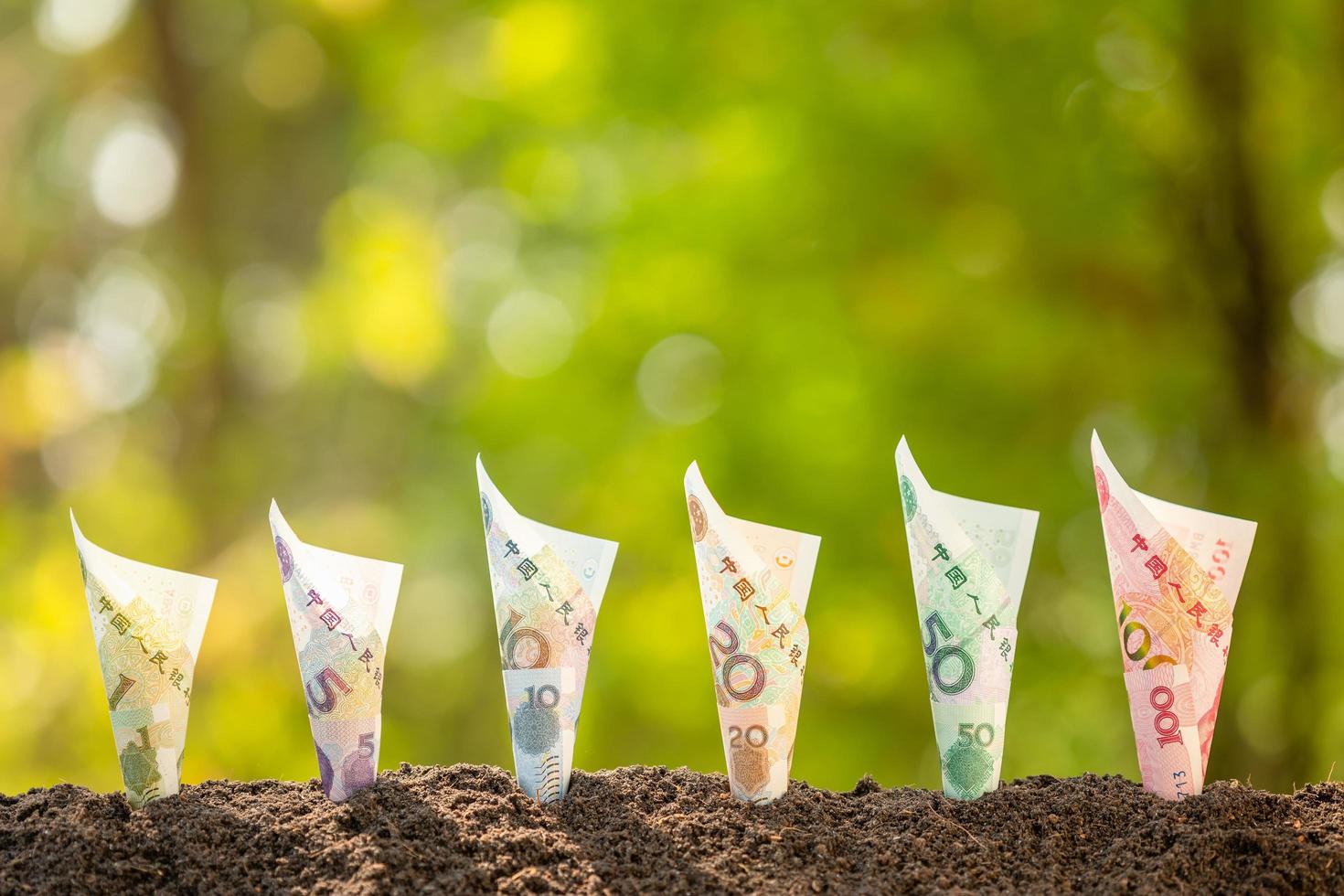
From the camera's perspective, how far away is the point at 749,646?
1.28 m

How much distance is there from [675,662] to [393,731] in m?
1.48

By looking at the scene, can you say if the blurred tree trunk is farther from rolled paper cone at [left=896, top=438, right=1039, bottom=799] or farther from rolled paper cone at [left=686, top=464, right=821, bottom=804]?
rolled paper cone at [left=686, top=464, right=821, bottom=804]

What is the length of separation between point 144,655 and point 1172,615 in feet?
4.10

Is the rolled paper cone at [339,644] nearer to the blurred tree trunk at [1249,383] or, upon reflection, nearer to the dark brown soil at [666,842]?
the dark brown soil at [666,842]

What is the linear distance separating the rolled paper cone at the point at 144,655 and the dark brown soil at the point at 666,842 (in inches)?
1.9

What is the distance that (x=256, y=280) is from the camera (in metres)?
5.83

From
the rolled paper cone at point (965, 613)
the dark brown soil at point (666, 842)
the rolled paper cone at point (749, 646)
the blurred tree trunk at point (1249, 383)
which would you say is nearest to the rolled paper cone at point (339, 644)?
the dark brown soil at point (666, 842)

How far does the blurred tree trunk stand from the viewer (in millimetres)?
3320

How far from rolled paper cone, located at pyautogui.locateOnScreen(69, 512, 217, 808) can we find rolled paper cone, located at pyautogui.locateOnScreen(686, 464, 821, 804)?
2.06 ft

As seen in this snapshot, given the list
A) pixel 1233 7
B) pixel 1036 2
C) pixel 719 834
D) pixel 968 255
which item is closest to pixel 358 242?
pixel 968 255

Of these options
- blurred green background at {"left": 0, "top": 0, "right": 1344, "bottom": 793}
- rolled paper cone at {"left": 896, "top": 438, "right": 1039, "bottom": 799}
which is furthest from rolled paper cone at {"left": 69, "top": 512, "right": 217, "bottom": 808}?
blurred green background at {"left": 0, "top": 0, "right": 1344, "bottom": 793}

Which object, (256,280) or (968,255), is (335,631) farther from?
(256,280)

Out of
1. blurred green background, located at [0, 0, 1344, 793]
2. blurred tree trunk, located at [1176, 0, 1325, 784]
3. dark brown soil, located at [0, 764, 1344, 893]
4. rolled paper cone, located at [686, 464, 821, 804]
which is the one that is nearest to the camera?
dark brown soil, located at [0, 764, 1344, 893]

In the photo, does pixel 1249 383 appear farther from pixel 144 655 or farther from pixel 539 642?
pixel 144 655
